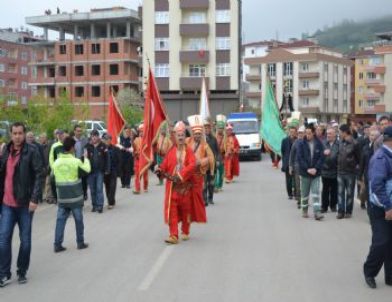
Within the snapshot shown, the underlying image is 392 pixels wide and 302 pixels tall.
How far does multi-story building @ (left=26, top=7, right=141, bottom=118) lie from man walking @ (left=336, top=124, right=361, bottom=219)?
62493 mm

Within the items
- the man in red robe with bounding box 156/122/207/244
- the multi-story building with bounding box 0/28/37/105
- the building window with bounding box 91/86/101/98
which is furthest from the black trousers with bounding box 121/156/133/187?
the multi-story building with bounding box 0/28/37/105

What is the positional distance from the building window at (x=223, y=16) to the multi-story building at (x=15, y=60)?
41394mm

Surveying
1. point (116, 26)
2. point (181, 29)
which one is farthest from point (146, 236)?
point (116, 26)

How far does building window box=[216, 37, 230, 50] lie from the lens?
6531 centimetres

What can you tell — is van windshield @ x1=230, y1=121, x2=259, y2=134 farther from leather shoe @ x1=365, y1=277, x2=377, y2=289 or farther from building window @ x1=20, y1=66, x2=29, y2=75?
building window @ x1=20, y1=66, x2=29, y2=75

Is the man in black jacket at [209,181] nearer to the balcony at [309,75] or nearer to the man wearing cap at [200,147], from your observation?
the man wearing cap at [200,147]

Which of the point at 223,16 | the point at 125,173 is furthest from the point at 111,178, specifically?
the point at 223,16

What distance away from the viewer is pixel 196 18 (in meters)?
66.2

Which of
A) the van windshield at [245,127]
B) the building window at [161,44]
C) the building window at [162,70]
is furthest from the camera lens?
the building window at [161,44]

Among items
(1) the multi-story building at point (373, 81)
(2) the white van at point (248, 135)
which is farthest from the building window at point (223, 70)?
(1) the multi-story building at point (373, 81)

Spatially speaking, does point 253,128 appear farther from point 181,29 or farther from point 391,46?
point 391,46

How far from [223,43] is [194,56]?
3191mm

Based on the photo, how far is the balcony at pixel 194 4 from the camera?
215ft

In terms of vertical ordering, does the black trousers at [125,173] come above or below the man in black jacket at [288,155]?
below
